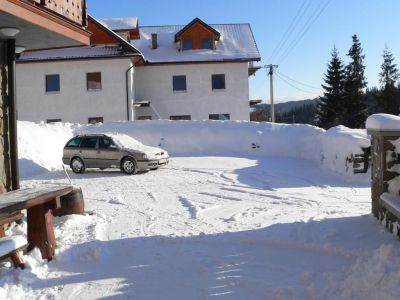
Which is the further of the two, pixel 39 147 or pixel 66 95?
→ pixel 66 95

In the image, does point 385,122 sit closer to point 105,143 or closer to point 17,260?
point 17,260

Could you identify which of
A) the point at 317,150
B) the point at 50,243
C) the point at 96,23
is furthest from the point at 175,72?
the point at 50,243

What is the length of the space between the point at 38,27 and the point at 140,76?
26.8 m

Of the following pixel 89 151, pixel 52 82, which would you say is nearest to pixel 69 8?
pixel 89 151

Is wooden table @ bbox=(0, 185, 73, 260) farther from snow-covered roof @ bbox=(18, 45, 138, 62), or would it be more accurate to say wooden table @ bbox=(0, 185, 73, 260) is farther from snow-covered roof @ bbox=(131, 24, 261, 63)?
snow-covered roof @ bbox=(131, 24, 261, 63)

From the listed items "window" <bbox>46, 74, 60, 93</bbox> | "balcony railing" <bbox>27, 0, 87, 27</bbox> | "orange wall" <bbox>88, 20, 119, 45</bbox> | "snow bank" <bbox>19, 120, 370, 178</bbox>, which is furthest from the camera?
"window" <bbox>46, 74, 60, 93</bbox>

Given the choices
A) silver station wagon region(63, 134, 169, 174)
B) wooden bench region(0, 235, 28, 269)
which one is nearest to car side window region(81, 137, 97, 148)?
silver station wagon region(63, 134, 169, 174)

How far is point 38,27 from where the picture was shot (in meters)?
6.73

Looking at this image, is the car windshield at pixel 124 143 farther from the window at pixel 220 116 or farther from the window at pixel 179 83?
the window at pixel 179 83

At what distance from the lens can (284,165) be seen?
61.4ft

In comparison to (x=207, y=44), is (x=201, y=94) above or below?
below

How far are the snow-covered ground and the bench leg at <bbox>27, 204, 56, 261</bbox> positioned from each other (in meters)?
0.16

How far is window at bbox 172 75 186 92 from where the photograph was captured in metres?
33.1

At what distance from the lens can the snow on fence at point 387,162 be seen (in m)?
5.83
